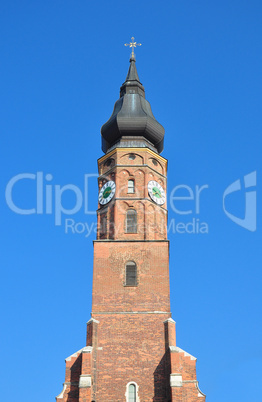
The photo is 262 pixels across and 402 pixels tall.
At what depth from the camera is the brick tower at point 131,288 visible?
125ft

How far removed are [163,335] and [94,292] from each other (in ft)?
16.3

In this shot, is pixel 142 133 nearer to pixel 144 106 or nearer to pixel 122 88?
Answer: pixel 144 106

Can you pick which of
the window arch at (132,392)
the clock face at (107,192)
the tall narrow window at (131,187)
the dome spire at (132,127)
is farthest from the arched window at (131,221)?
the window arch at (132,392)

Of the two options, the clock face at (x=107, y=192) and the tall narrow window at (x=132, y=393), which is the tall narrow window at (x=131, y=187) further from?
the tall narrow window at (x=132, y=393)

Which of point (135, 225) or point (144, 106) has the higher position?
point (144, 106)

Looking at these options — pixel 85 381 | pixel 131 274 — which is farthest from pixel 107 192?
pixel 85 381

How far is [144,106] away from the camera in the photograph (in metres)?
53.0

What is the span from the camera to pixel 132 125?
166 feet

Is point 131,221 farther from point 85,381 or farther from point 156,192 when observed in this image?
point 85,381

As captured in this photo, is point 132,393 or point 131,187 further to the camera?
point 131,187

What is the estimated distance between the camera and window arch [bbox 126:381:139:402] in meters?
38.0

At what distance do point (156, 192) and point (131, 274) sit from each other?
290 inches

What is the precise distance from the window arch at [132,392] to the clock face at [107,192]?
13358 mm

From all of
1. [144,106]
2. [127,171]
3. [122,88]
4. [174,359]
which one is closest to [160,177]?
[127,171]
